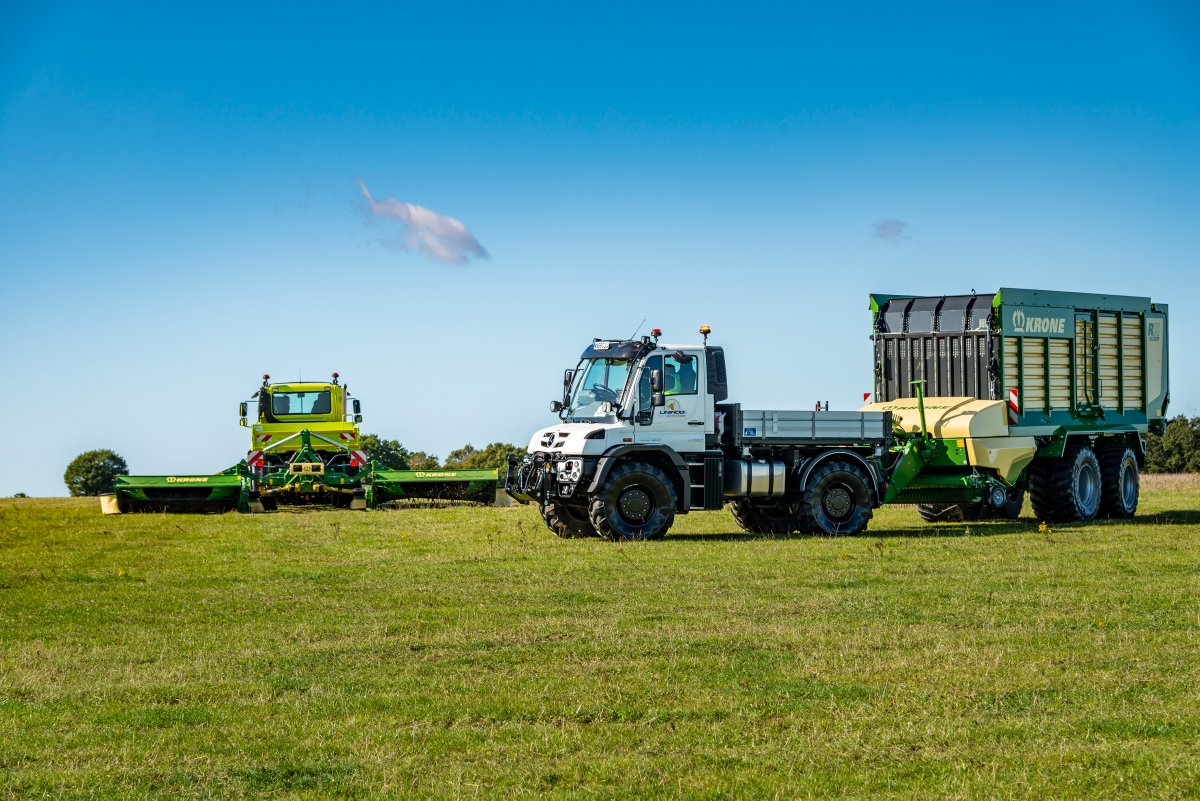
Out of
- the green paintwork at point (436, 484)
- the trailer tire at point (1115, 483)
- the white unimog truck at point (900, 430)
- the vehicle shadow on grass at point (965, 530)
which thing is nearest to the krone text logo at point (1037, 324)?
the white unimog truck at point (900, 430)

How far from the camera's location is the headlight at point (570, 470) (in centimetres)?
2088

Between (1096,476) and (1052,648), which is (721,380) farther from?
(1052,648)

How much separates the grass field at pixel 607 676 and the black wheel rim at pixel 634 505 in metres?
2.68

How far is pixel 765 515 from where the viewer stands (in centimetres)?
2359

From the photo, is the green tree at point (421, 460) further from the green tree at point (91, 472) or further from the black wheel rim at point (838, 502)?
the black wheel rim at point (838, 502)

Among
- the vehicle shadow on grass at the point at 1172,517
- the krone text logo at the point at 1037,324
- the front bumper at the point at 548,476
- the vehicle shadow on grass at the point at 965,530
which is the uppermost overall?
the krone text logo at the point at 1037,324

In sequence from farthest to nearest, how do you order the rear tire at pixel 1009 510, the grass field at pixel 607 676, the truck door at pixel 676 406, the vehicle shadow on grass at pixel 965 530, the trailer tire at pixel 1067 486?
1. the rear tire at pixel 1009 510
2. the trailer tire at pixel 1067 486
3. the vehicle shadow on grass at pixel 965 530
4. the truck door at pixel 676 406
5. the grass field at pixel 607 676

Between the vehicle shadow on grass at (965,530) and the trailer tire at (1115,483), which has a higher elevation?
the trailer tire at (1115,483)

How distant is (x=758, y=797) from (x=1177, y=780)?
2.17 m

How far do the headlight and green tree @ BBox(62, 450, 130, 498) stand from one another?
113 feet

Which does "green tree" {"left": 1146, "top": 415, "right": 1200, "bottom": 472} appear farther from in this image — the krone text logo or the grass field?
the grass field

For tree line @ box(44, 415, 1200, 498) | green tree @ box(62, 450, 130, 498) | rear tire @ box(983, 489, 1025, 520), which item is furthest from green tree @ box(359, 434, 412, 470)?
rear tire @ box(983, 489, 1025, 520)

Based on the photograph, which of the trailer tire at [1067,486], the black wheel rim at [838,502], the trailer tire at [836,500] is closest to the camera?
the trailer tire at [836,500]

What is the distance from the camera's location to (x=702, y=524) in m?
25.4
